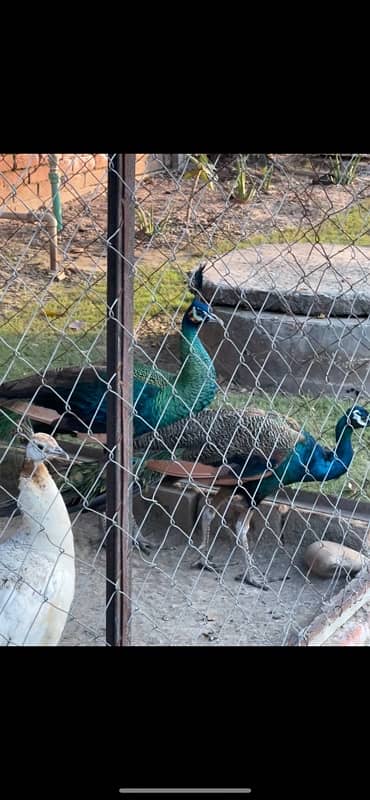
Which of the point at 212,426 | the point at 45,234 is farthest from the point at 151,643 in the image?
the point at 45,234

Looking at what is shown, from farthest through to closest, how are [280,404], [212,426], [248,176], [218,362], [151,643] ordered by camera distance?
[248,176] < [218,362] < [280,404] < [212,426] < [151,643]

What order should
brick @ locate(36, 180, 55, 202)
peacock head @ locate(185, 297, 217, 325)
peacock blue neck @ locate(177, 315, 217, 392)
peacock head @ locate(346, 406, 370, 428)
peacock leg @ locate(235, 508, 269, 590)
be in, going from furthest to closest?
brick @ locate(36, 180, 55, 202)
peacock head @ locate(185, 297, 217, 325)
peacock blue neck @ locate(177, 315, 217, 392)
peacock head @ locate(346, 406, 370, 428)
peacock leg @ locate(235, 508, 269, 590)

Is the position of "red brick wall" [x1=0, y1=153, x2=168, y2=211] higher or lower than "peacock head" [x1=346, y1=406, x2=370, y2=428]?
higher

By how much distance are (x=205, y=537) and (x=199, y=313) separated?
3.52ft

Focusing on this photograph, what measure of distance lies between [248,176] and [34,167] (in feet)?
6.86

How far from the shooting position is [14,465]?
14.6 ft

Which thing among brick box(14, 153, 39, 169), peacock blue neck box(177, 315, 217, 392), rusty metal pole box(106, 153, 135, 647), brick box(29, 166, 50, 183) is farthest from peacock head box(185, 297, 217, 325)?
brick box(29, 166, 50, 183)

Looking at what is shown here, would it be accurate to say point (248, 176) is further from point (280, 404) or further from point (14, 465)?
point (14, 465)

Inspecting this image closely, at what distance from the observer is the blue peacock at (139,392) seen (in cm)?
428

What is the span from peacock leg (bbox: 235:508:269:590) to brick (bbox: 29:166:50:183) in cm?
439

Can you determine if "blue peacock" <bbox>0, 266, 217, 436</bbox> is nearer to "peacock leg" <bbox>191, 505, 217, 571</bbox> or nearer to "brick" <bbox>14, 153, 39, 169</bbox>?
"peacock leg" <bbox>191, 505, 217, 571</bbox>

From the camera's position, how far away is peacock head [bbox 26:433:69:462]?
320cm

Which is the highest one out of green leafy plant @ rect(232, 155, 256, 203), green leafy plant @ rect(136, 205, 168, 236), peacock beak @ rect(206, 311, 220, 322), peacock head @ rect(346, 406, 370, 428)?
green leafy plant @ rect(232, 155, 256, 203)

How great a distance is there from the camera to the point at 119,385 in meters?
2.33
